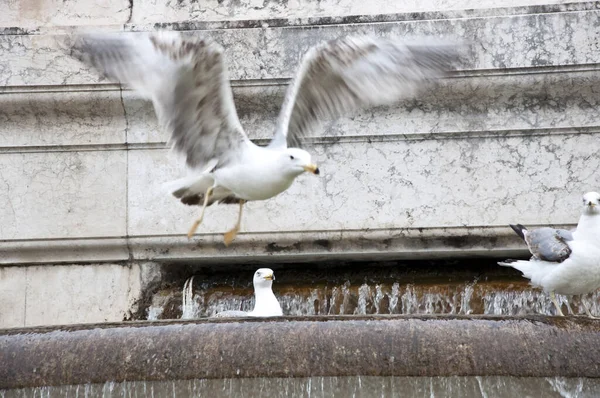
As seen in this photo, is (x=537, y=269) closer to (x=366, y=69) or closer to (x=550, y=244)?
(x=550, y=244)

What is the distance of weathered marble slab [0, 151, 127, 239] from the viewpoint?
5.87 meters

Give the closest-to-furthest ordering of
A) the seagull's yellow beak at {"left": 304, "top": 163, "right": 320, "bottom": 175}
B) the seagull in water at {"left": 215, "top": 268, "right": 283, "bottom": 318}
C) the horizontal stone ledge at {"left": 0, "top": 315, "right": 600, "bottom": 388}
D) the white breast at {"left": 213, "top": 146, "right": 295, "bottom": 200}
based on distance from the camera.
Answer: the horizontal stone ledge at {"left": 0, "top": 315, "right": 600, "bottom": 388}, the seagull's yellow beak at {"left": 304, "top": 163, "right": 320, "bottom": 175}, the white breast at {"left": 213, "top": 146, "right": 295, "bottom": 200}, the seagull in water at {"left": 215, "top": 268, "right": 283, "bottom": 318}

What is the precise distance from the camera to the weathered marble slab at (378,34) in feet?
18.7

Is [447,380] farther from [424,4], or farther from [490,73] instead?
[424,4]

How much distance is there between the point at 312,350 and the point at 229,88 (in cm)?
152

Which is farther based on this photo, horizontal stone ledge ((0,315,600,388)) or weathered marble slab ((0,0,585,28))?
weathered marble slab ((0,0,585,28))

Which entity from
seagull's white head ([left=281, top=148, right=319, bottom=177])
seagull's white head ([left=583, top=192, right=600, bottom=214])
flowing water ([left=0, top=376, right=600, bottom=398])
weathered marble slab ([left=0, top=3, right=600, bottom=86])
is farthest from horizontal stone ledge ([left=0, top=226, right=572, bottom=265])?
flowing water ([left=0, top=376, right=600, bottom=398])

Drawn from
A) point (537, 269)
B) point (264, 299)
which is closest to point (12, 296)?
point (264, 299)

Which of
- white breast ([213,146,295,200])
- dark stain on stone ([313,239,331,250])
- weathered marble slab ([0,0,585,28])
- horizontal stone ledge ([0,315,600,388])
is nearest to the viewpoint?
horizontal stone ledge ([0,315,600,388])

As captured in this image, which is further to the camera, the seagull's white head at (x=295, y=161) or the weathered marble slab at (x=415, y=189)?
the weathered marble slab at (x=415, y=189)

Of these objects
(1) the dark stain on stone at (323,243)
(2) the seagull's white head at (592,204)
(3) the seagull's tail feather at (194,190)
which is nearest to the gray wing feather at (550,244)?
(2) the seagull's white head at (592,204)

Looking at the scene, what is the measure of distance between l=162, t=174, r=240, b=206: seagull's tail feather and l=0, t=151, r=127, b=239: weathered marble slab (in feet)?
2.52

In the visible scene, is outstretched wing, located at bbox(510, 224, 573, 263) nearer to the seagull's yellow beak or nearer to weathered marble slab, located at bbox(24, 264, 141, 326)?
the seagull's yellow beak

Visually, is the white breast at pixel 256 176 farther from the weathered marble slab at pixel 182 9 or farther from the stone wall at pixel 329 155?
the weathered marble slab at pixel 182 9
